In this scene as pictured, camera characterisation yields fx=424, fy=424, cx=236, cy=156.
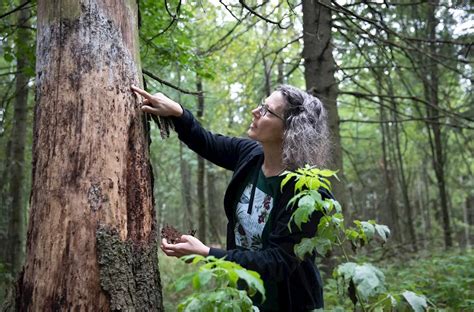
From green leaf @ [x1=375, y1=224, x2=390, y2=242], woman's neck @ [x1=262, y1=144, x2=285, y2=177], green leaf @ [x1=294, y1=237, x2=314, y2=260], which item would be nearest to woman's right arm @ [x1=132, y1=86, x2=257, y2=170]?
woman's neck @ [x1=262, y1=144, x2=285, y2=177]

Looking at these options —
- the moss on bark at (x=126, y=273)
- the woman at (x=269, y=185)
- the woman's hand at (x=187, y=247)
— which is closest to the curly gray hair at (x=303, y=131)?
the woman at (x=269, y=185)

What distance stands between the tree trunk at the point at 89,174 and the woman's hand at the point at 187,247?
0.28ft

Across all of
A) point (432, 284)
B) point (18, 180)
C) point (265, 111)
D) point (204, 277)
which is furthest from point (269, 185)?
point (18, 180)

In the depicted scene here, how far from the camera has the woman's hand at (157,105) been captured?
2414 mm

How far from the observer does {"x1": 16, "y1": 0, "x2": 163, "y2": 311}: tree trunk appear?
1.91m

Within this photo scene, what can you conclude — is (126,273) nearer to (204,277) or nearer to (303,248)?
(204,277)

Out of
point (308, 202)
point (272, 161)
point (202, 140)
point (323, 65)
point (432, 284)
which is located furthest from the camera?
point (432, 284)

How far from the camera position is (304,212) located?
1.89 meters

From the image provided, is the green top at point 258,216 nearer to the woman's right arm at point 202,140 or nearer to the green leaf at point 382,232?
the woman's right arm at point 202,140

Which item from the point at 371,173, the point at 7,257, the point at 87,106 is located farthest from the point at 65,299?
the point at 371,173

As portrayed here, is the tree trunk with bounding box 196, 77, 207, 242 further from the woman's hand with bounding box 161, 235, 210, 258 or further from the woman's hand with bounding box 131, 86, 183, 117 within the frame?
the woman's hand with bounding box 161, 235, 210, 258

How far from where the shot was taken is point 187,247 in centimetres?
221

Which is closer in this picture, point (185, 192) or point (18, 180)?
point (18, 180)

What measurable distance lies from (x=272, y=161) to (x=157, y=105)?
843 millimetres
